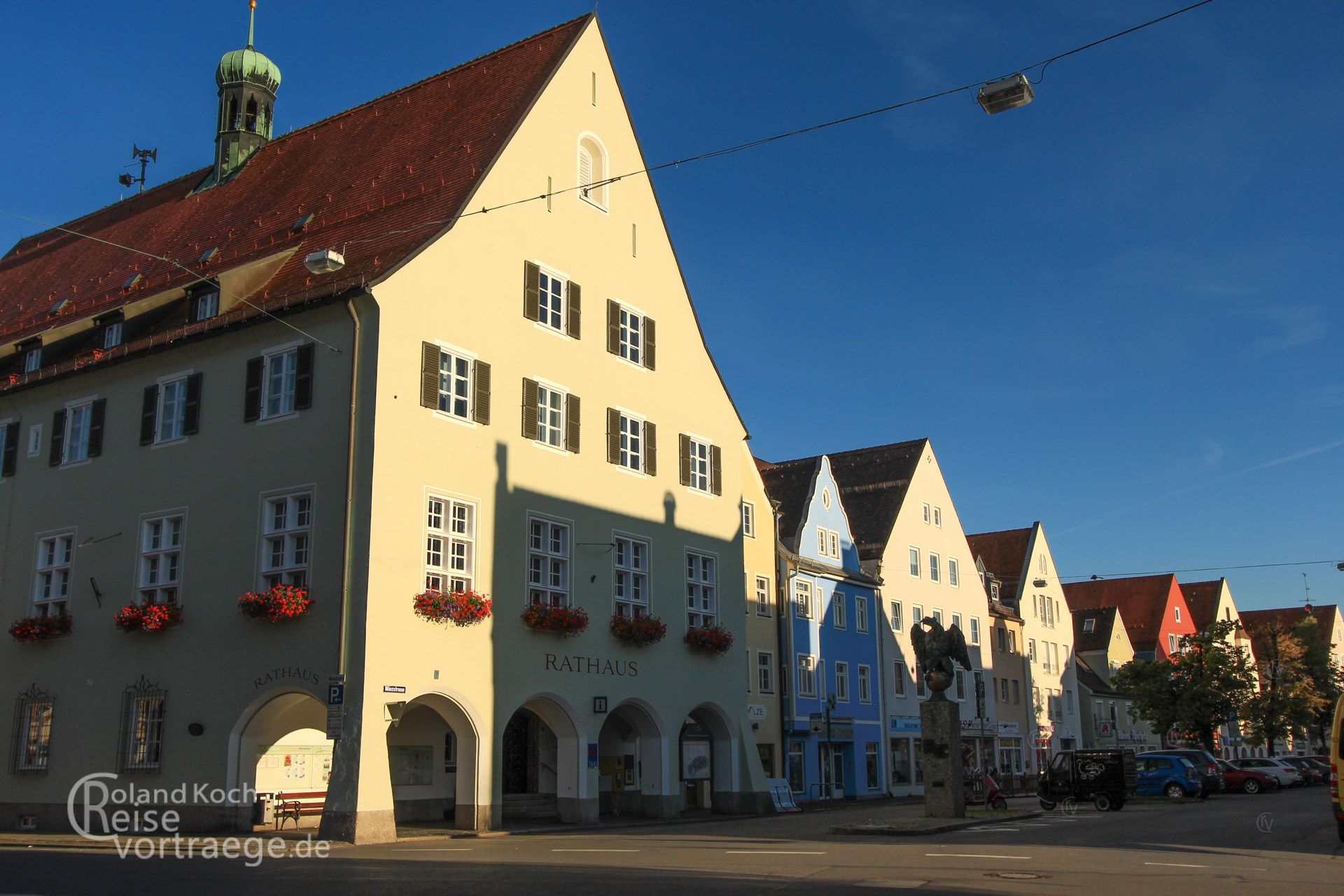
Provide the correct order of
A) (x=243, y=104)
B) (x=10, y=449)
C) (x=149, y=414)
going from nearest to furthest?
(x=149, y=414), (x=10, y=449), (x=243, y=104)

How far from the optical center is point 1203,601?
95812 millimetres

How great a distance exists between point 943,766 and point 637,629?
7.73 metres

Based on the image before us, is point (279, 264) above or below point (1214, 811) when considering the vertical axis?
above

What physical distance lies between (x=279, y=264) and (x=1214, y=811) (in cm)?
2595

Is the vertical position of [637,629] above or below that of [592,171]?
below

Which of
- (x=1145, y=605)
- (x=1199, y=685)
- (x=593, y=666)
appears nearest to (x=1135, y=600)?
(x=1145, y=605)

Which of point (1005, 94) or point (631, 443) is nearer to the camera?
point (1005, 94)

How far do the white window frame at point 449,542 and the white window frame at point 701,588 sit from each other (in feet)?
26.1

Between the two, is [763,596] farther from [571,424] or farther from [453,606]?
[453,606]

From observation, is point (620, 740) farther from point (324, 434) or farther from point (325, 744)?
point (324, 434)

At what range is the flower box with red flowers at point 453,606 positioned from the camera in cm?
2500

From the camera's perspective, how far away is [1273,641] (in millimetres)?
63938

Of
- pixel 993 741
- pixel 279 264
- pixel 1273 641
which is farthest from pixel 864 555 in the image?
pixel 279 264

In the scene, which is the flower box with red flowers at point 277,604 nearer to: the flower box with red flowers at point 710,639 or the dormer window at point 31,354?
the flower box with red flowers at point 710,639
